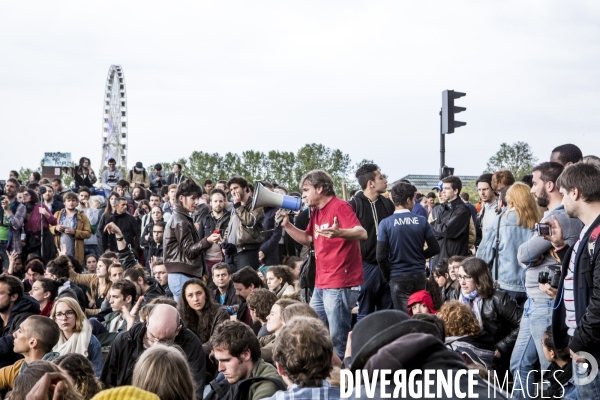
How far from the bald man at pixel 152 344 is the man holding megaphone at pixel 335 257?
1544 millimetres

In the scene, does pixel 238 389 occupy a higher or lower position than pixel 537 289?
lower

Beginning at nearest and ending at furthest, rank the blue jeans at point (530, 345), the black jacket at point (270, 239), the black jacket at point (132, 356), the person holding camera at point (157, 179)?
the blue jeans at point (530, 345) < the black jacket at point (132, 356) < the black jacket at point (270, 239) < the person holding camera at point (157, 179)

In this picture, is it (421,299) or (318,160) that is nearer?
(421,299)

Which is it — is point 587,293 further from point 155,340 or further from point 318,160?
point 318,160

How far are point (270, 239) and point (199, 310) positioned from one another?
2.77 metres

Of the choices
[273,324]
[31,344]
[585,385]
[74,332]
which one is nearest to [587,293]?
[585,385]

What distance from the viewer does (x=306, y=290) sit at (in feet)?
27.9

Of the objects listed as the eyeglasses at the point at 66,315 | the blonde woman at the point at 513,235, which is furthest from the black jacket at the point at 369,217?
the eyeglasses at the point at 66,315

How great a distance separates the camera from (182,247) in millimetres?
9086

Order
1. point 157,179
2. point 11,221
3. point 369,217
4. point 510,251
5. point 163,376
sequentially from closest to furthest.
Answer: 1. point 163,376
2. point 510,251
3. point 369,217
4. point 11,221
5. point 157,179

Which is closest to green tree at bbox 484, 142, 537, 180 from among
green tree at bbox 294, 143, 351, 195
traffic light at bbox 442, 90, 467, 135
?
green tree at bbox 294, 143, 351, 195

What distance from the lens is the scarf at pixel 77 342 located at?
22.9 ft

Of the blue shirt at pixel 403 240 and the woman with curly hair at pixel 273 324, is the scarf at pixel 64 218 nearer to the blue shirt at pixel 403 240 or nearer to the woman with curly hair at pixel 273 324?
A: the blue shirt at pixel 403 240

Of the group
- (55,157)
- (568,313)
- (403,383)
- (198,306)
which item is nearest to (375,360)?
(403,383)
